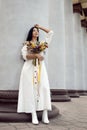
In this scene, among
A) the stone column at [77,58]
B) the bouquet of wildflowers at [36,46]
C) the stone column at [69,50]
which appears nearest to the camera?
the bouquet of wildflowers at [36,46]

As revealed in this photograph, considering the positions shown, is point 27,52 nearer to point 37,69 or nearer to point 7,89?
point 37,69

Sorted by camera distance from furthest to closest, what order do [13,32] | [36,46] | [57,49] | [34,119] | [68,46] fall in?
[68,46] < [57,49] < [13,32] < [36,46] < [34,119]

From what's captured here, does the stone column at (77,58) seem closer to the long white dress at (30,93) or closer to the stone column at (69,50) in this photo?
the stone column at (69,50)

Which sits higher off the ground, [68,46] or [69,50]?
[68,46]

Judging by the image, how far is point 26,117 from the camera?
4.68 m

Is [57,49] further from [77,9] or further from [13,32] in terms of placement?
[77,9]

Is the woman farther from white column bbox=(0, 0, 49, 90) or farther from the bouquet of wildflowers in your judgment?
white column bbox=(0, 0, 49, 90)

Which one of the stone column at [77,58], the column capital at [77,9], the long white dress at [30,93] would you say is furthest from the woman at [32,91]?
the column capital at [77,9]

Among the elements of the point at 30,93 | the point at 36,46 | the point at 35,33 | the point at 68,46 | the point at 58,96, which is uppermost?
the point at 35,33

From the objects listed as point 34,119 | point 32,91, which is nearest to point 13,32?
point 32,91

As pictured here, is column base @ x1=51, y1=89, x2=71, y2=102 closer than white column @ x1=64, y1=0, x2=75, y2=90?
Yes

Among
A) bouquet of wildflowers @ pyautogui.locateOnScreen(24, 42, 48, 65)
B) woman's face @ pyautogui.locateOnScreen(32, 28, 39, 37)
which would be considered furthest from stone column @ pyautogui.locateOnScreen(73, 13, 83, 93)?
bouquet of wildflowers @ pyautogui.locateOnScreen(24, 42, 48, 65)

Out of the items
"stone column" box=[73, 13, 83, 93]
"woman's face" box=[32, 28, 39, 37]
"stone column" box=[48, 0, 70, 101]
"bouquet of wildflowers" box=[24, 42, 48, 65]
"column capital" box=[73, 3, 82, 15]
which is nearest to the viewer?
"bouquet of wildflowers" box=[24, 42, 48, 65]

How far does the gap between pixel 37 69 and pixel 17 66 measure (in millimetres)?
589
